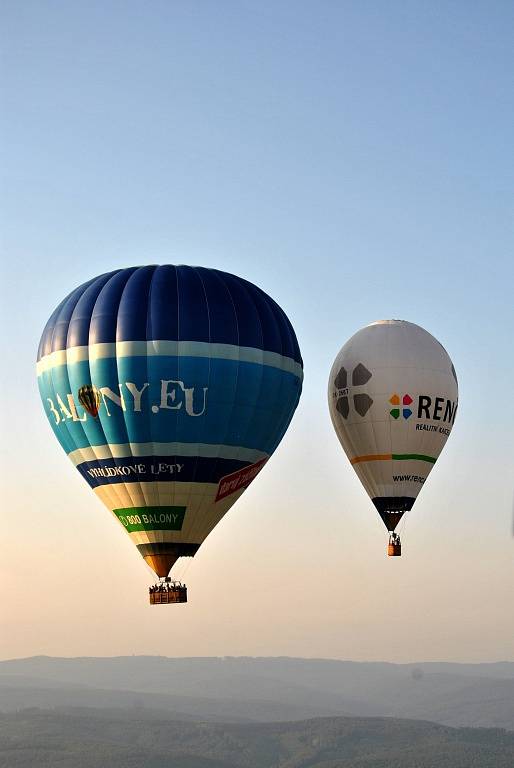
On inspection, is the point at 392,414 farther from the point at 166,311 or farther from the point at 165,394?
the point at 166,311

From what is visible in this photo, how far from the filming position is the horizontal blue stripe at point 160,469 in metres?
46.8

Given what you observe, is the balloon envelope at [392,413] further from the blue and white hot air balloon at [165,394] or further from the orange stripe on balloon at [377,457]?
the blue and white hot air balloon at [165,394]

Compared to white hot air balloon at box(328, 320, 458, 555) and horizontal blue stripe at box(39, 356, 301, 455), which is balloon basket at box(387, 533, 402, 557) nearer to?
white hot air balloon at box(328, 320, 458, 555)

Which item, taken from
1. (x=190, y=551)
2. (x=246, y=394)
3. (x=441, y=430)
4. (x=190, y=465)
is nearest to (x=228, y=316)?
(x=246, y=394)

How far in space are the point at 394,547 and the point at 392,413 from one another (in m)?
6.73

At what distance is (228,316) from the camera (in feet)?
158

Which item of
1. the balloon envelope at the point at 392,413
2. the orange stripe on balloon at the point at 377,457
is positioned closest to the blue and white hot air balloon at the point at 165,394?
the balloon envelope at the point at 392,413

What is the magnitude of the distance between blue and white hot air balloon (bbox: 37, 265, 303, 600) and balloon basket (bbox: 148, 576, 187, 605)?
0.60m

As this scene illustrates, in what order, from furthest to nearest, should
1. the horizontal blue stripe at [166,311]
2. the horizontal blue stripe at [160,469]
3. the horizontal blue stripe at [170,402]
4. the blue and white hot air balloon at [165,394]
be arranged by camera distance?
the horizontal blue stripe at [166,311] → the horizontal blue stripe at [160,469] → the blue and white hot air balloon at [165,394] → the horizontal blue stripe at [170,402]

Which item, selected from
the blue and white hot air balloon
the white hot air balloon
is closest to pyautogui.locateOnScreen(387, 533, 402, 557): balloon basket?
the white hot air balloon

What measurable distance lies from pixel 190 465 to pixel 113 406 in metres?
4.09

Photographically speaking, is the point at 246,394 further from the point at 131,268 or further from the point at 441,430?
the point at 441,430

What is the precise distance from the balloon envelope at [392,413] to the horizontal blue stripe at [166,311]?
7697mm

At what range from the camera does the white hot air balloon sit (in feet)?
183
